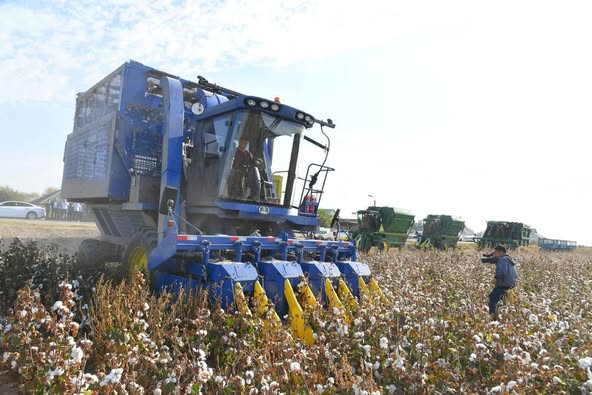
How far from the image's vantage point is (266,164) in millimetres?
6859

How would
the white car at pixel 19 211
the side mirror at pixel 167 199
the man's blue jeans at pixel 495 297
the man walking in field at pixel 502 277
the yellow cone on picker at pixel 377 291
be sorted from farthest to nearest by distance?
the white car at pixel 19 211 → the man's blue jeans at pixel 495 297 → the man walking in field at pixel 502 277 → the yellow cone on picker at pixel 377 291 → the side mirror at pixel 167 199

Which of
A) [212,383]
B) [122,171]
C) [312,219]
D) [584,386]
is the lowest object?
[212,383]

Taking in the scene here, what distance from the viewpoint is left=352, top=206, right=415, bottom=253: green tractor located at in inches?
772

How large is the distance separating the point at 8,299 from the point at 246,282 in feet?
10.4

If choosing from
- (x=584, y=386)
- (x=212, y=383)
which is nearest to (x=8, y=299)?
(x=212, y=383)

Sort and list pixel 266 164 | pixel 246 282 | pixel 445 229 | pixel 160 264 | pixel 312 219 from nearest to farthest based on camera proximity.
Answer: pixel 246 282 < pixel 160 264 < pixel 266 164 < pixel 312 219 < pixel 445 229

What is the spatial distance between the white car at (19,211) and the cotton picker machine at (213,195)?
2499 centimetres

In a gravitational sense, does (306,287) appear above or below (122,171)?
below

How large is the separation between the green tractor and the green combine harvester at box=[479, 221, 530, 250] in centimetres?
1014

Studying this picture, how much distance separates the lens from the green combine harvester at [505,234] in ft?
90.0

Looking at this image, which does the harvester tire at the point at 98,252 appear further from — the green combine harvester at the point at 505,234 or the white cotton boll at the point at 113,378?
the green combine harvester at the point at 505,234

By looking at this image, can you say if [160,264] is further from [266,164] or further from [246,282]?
[266,164]

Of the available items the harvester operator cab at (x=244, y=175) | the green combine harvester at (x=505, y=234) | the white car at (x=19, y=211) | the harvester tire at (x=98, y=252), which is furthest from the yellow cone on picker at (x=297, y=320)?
the white car at (x=19, y=211)

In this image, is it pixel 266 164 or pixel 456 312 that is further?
pixel 266 164
